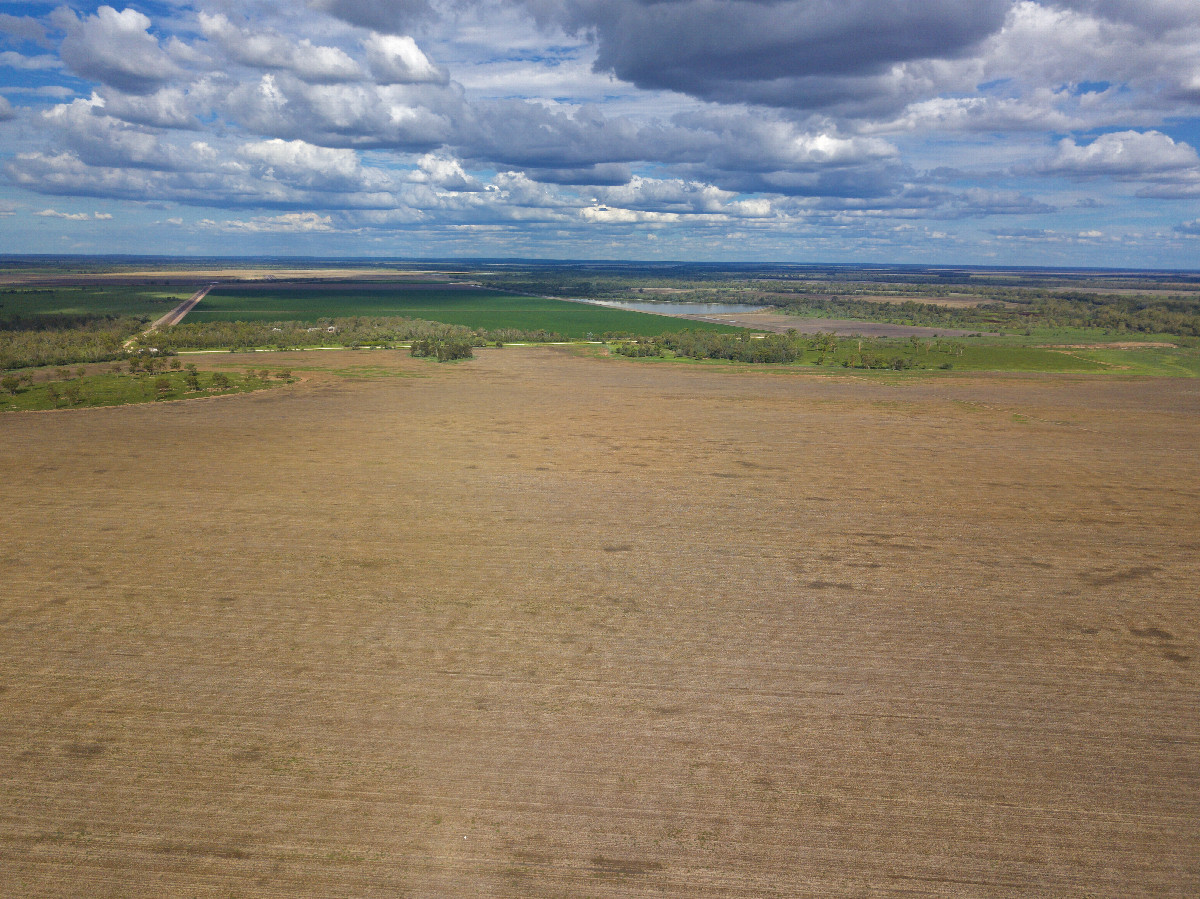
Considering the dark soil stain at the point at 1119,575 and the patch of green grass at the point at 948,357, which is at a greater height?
the patch of green grass at the point at 948,357

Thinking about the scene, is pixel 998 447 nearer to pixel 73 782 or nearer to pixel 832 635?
pixel 832 635

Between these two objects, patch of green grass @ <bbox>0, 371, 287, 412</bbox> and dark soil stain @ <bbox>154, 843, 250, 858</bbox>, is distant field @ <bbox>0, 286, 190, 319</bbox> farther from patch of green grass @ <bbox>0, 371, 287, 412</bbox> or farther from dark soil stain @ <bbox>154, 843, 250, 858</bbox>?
dark soil stain @ <bbox>154, 843, 250, 858</bbox>

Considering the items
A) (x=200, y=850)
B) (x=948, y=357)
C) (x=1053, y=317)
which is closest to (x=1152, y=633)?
(x=200, y=850)

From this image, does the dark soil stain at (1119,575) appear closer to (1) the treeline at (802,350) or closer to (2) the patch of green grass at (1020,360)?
(1) the treeline at (802,350)

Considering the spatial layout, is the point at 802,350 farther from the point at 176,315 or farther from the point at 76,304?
the point at 76,304

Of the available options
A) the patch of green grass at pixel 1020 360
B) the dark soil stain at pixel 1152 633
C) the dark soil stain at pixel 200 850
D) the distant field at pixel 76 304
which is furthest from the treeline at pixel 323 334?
the dark soil stain at pixel 1152 633

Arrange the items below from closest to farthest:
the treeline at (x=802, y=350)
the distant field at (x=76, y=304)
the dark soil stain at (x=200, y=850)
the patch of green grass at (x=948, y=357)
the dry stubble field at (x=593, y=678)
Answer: the dark soil stain at (x=200, y=850) < the dry stubble field at (x=593, y=678) < the patch of green grass at (x=948, y=357) < the treeline at (x=802, y=350) < the distant field at (x=76, y=304)

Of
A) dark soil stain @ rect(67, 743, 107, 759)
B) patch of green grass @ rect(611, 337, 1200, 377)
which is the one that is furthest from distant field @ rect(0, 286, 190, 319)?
dark soil stain @ rect(67, 743, 107, 759)
